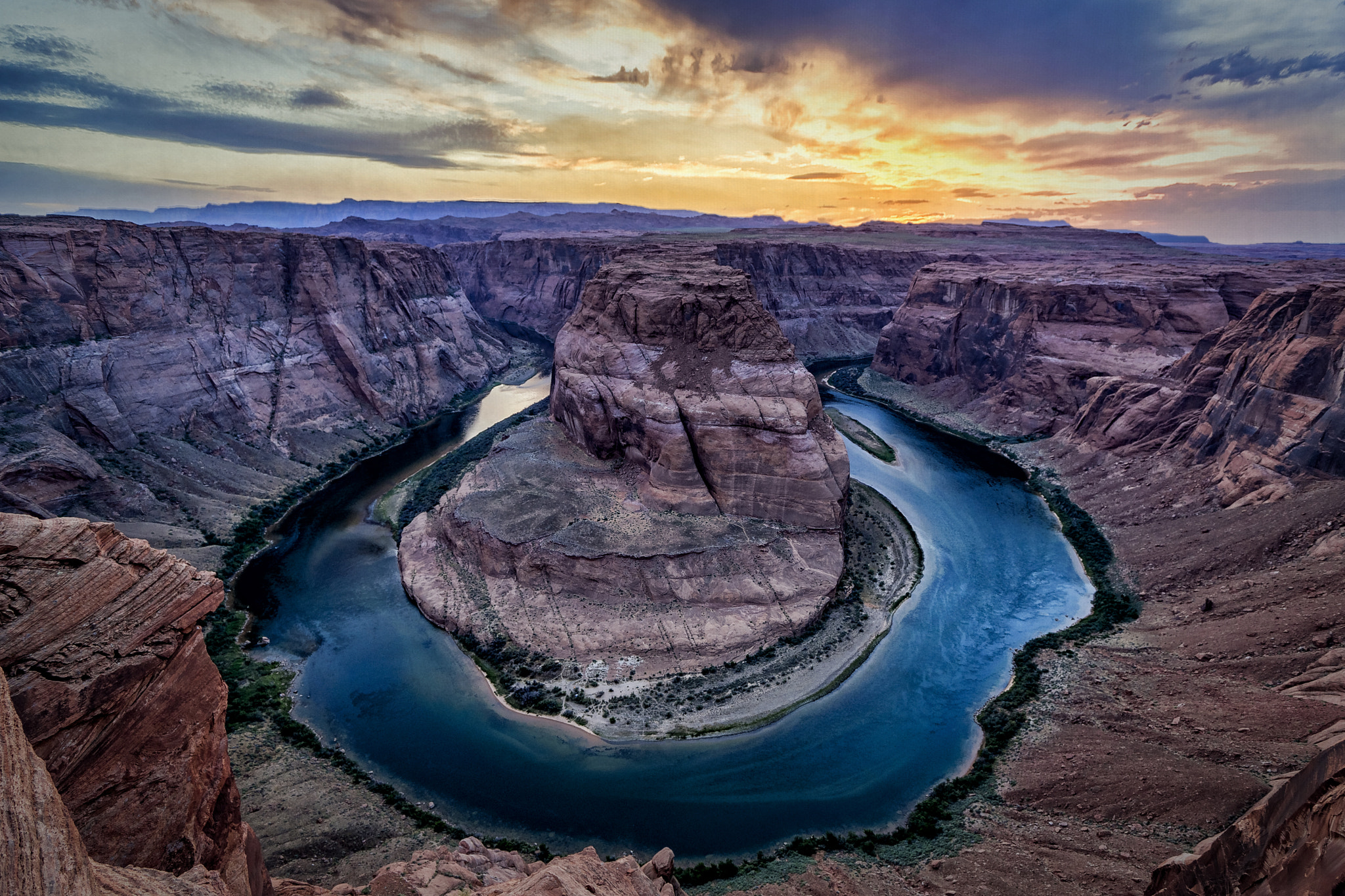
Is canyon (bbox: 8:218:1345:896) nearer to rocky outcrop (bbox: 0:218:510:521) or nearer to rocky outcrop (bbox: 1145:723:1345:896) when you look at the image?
rocky outcrop (bbox: 1145:723:1345:896)

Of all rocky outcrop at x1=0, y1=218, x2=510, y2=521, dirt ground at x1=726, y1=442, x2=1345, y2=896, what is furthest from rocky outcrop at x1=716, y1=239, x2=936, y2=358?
dirt ground at x1=726, y1=442, x2=1345, y2=896

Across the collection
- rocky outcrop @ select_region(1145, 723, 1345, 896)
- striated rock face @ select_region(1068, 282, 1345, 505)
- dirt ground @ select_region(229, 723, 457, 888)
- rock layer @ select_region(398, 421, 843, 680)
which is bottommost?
dirt ground @ select_region(229, 723, 457, 888)

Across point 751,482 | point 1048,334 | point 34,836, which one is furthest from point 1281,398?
point 34,836

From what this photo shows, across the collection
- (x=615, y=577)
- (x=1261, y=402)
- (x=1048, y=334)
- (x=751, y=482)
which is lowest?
(x=615, y=577)

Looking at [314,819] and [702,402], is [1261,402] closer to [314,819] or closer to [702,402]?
[702,402]

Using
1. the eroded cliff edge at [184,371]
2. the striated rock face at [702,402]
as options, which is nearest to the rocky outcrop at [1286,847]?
the striated rock face at [702,402]


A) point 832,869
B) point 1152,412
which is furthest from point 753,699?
point 1152,412
